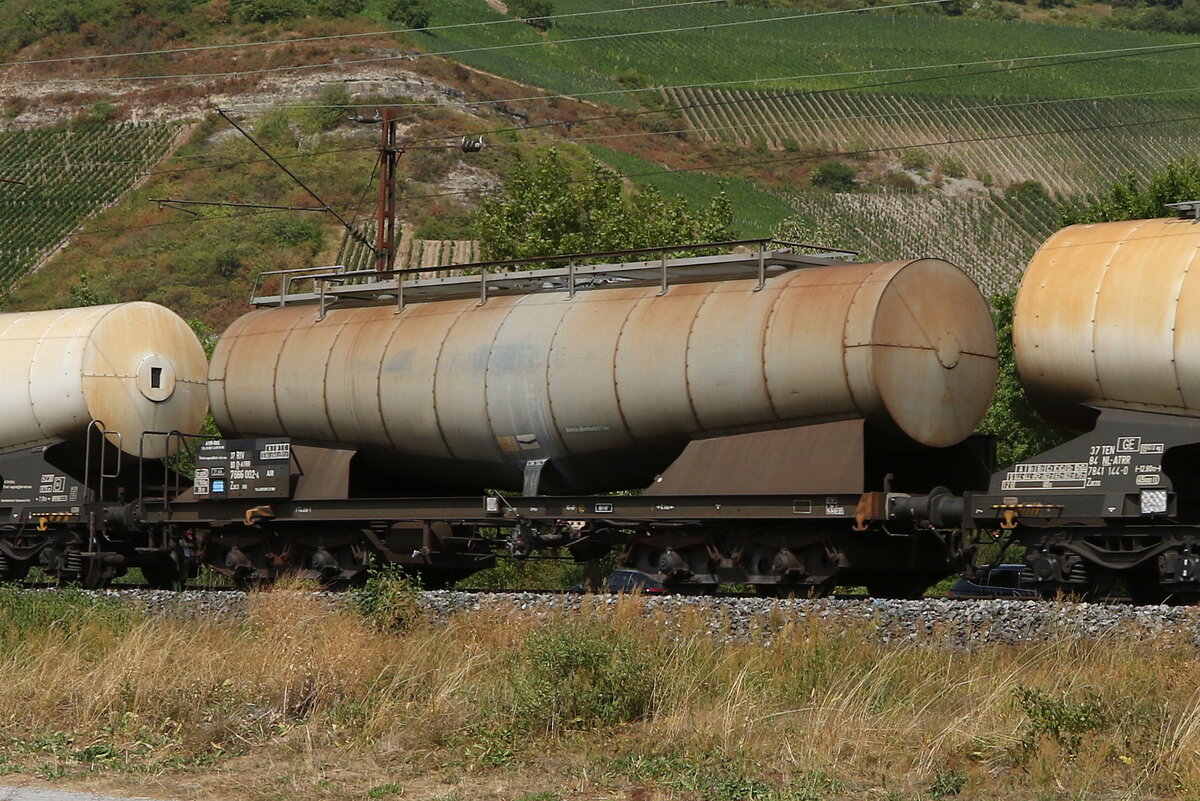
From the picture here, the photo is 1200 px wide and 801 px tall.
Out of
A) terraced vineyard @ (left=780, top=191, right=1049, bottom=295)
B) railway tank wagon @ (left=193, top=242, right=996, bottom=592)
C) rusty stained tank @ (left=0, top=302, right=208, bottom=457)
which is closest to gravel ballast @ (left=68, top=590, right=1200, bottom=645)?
railway tank wagon @ (left=193, top=242, right=996, bottom=592)

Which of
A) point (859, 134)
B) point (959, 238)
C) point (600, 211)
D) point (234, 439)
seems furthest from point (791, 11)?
point (234, 439)

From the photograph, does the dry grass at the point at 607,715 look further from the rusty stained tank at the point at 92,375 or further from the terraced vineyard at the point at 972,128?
the terraced vineyard at the point at 972,128

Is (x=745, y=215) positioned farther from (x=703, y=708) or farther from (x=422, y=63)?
(x=703, y=708)

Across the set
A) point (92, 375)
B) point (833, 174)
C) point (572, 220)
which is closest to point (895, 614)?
point (92, 375)

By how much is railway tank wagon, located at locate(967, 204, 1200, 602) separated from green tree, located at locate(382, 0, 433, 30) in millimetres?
111439

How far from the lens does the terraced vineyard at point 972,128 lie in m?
96.9

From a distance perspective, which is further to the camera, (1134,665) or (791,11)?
(791,11)

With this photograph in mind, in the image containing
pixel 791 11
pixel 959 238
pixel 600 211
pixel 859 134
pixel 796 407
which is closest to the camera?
pixel 796 407

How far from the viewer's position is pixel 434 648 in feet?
43.1

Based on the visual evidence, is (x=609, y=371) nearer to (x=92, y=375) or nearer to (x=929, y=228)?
(x=92, y=375)

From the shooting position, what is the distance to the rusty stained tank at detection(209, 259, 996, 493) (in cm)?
1494

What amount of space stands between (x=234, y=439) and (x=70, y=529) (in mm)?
2901

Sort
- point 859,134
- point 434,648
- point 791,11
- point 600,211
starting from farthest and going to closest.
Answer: point 791,11 → point 859,134 → point 600,211 → point 434,648

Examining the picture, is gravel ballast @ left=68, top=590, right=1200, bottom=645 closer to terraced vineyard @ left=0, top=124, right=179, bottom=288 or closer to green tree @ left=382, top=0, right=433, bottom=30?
terraced vineyard @ left=0, top=124, right=179, bottom=288
